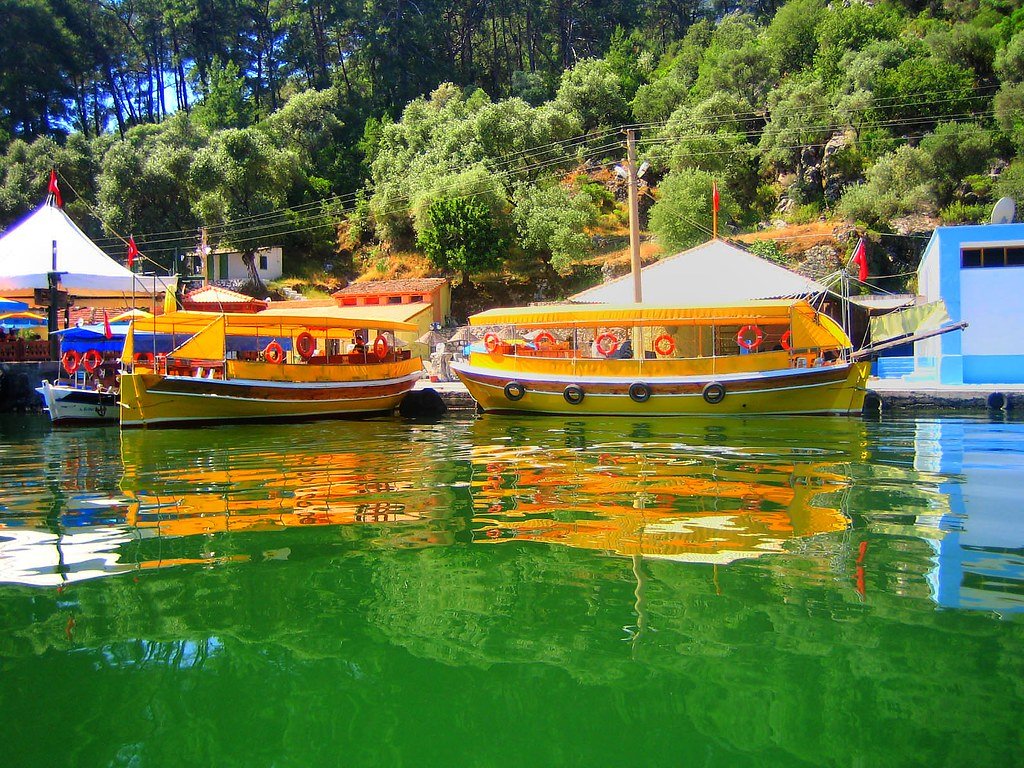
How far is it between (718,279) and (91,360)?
2094 centimetres

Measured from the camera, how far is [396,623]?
5.93 metres

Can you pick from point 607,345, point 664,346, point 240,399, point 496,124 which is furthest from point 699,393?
point 496,124

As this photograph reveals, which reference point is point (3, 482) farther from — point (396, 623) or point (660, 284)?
point (660, 284)

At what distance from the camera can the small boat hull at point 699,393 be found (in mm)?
20391

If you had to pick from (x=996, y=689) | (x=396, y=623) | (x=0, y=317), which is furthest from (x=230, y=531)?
(x=0, y=317)

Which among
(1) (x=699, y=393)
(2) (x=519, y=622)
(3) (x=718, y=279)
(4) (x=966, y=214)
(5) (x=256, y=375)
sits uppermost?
(4) (x=966, y=214)

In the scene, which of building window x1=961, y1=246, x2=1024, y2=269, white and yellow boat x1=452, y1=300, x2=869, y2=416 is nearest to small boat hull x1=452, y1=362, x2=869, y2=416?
white and yellow boat x1=452, y1=300, x2=869, y2=416

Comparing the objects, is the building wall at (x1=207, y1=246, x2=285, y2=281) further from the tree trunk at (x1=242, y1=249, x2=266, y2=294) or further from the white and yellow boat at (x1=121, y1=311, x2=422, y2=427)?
the white and yellow boat at (x1=121, y1=311, x2=422, y2=427)

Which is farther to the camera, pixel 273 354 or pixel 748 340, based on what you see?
pixel 273 354

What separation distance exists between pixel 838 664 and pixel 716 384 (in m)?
15.9

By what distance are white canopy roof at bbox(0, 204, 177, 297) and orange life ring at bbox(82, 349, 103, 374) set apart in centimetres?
228

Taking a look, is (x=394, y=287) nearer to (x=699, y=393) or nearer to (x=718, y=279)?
(x=718, y=279)

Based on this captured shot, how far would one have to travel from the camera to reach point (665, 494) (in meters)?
10.4

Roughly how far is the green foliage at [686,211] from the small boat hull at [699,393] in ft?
73.7
